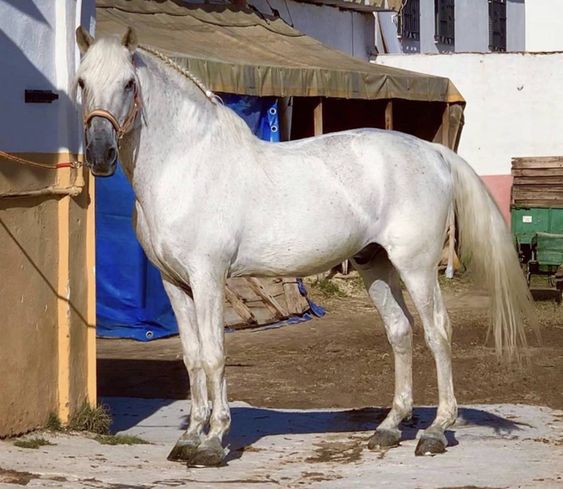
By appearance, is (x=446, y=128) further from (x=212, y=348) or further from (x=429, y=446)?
(x=212, y=348)

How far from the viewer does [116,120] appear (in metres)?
6.60

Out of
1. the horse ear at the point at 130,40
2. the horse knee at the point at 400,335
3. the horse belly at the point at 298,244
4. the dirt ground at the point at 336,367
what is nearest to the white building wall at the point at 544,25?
the dirt ground at the point at 336,367

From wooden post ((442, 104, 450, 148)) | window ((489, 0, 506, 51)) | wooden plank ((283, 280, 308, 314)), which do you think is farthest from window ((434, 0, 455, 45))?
wooden plank ((283, 280, 308, 314))

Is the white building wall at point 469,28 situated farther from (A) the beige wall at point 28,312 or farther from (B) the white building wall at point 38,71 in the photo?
(A) the beige wall at point 28,312

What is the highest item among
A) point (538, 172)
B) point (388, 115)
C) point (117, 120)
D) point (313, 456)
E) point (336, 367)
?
point (117, 120)

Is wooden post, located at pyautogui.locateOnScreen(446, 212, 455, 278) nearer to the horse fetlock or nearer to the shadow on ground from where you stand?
the shadow on ground

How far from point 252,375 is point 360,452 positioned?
11.6 ft

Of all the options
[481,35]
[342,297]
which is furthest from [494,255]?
[481,35]

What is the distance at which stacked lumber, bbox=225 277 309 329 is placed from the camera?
13.8 metres

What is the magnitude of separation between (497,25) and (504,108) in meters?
13.9

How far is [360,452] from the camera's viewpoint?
741cm

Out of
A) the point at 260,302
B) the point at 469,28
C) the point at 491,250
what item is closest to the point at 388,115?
the point at 260,302

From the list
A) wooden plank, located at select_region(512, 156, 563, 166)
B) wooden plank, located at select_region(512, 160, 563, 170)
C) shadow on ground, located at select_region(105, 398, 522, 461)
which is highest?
wooden plank, located at select_region(512, 156, 563, 166)

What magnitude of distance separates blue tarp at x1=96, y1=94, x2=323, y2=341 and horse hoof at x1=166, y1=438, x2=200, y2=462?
6.18m
